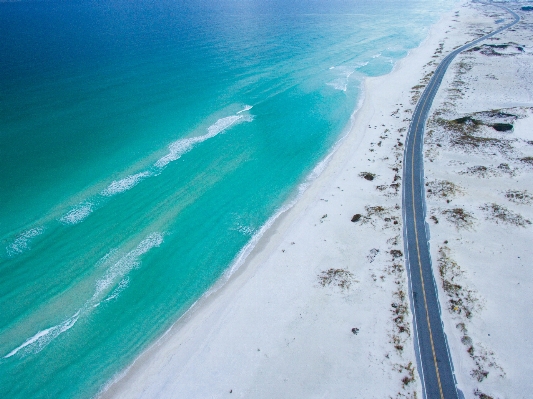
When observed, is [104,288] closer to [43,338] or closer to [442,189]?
[43,338]

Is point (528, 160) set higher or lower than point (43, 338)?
lower

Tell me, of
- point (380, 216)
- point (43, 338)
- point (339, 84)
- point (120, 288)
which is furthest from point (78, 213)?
point (339, 84)

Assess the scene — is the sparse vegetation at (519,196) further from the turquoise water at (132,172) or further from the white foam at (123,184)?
the white foam at (123,184)

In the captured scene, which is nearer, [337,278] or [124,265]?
[337,278]

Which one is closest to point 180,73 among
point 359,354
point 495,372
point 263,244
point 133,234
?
point 133,234

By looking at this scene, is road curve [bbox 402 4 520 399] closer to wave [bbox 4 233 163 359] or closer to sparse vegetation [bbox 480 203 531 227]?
sparse vegetation [bbox 480 203 531 227]

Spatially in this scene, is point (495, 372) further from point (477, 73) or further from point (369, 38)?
point (369, 38)

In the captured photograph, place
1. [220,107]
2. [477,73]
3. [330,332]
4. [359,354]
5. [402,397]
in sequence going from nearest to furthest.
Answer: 1. [402,397]
2. [359,354]
3. [330,332]
4. [220,107]
5. [477,73]
